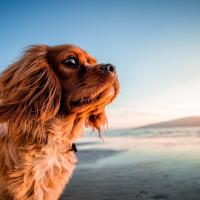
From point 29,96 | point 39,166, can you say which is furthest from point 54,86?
point 39,166

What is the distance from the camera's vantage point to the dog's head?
3736 millimetres

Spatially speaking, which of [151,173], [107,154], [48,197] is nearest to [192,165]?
[151,173]

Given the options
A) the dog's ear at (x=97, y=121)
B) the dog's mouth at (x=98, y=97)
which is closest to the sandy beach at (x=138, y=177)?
the dog's ear at (x=97, y=121)

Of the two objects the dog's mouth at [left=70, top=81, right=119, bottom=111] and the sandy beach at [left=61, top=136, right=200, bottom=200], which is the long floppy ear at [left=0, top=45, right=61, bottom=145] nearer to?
the dog's mouth at [left=70, top=81, right=119, bottom=111]

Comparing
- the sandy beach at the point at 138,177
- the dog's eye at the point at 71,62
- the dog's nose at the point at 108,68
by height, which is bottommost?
the sandy beach at the point at 138,177

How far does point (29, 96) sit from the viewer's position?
12.5ft

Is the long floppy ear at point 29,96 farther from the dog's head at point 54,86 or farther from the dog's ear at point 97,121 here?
the dog's ear at point 97,121

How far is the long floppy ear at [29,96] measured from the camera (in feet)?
12.0

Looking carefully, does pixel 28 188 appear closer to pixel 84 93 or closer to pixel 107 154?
pixel 84 93

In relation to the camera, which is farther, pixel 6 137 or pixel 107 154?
pixel 107 154

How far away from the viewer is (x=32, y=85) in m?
3.94

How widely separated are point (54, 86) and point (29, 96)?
0.26m

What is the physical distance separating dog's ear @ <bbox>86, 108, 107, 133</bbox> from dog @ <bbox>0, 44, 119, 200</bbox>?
34 cm

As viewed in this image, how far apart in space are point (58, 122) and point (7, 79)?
69 cm
